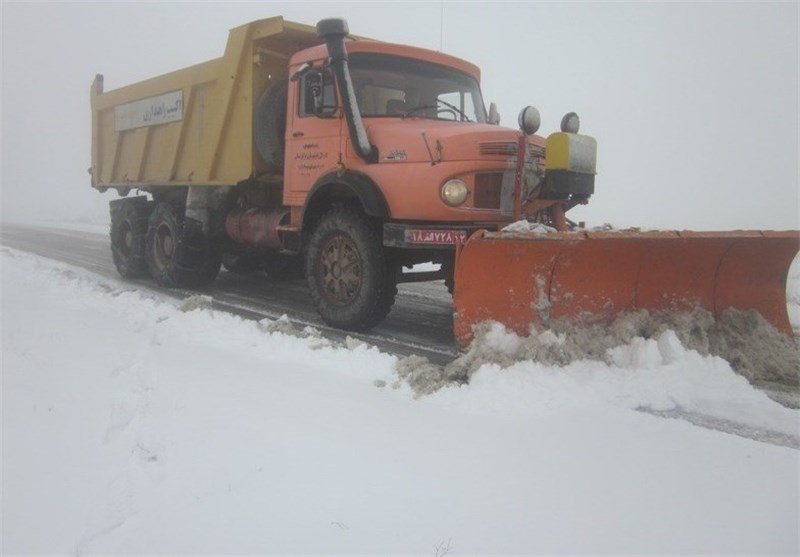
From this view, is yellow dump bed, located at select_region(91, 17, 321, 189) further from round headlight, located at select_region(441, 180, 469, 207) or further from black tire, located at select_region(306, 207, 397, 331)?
round headlight, located at select_region(441, 180, 469, 207)

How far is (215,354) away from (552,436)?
262 cm

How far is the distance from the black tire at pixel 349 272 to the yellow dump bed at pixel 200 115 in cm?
181

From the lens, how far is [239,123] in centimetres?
679

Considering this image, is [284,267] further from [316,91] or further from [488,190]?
[488,190]

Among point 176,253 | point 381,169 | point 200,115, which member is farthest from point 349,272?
point 200,115

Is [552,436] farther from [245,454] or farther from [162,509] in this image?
[162,509]

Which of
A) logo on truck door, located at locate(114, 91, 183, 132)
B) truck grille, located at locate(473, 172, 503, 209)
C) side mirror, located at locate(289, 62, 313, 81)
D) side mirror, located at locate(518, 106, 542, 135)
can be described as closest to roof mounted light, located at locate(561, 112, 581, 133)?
side mirror, located at locate(518, 106, 542, 135)

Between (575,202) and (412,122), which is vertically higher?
(412,122)

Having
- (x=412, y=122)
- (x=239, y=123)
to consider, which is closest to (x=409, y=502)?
(x=412, y=122)

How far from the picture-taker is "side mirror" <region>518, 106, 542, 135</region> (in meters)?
4.54

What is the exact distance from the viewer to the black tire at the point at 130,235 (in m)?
8.73

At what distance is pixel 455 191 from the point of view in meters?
4.63

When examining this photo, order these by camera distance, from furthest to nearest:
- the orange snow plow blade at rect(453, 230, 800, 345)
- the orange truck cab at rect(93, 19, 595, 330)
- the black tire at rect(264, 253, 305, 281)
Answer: the black tire at rect(264, 253, 305, 281)
the orange truck cab at rect(93, 19, 595, 330)
the orange snow plow blade at rect(453, 230, 800, 345)

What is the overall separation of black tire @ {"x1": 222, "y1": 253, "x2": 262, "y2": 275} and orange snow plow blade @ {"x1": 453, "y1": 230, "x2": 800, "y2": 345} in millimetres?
5636
